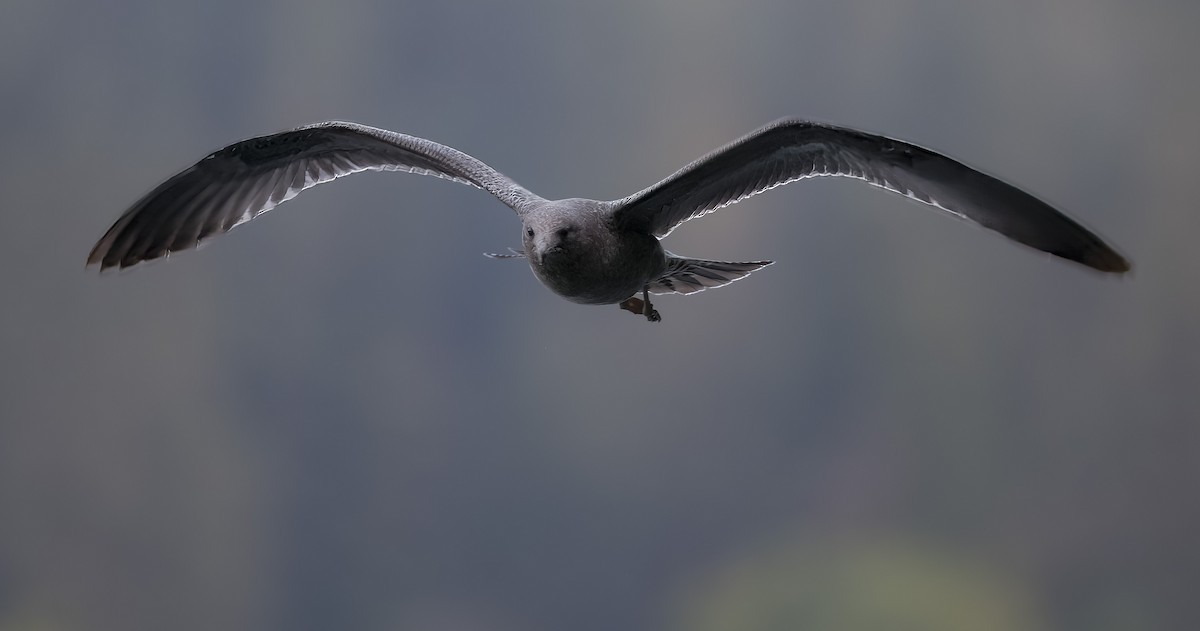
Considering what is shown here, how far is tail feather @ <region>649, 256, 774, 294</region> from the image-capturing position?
15.4 ft

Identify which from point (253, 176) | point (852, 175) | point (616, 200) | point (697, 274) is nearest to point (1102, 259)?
point (852, 175)

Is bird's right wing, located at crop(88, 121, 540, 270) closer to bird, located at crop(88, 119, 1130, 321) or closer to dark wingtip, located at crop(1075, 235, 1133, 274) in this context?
bird, located at crop(88, 119, 1130, 321)

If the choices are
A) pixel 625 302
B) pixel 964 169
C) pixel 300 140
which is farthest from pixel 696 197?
pixel 300 140

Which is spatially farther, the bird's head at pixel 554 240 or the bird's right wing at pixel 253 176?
the bird's right wing at pixel 253 176

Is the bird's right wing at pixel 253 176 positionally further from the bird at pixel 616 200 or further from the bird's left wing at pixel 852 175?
the bird's left wing at pixel 852 175

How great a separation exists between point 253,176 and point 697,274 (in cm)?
213

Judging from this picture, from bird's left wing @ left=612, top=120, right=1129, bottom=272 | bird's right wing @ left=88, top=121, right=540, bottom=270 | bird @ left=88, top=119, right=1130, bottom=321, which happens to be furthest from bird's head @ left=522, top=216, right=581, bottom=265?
bird's right wing @ left=88, top=121, right=540, bottom=270

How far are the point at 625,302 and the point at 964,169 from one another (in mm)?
1634

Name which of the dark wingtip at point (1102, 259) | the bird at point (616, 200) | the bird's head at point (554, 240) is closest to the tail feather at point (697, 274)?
the bird at point (616, 200)

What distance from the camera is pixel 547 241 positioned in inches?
150

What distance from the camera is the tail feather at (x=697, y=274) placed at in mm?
4707

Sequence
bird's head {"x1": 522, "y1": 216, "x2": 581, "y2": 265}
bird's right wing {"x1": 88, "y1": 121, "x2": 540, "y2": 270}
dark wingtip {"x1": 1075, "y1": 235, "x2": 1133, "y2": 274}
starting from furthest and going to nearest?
bird's right wing {"x1": 88, "y1": 121, "x2": 540, "y2": 270}, bird's head {"x1": 522, "y1": 216, "x2": 581, "y2": 265}, dark wingtip {"x1": 1075, "y1": 235, "x2": 1133, "y2": 274}

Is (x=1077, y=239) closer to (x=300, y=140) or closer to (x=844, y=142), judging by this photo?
Result: (x=844, y=142)

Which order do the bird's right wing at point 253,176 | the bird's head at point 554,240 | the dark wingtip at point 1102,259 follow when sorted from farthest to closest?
1. the bird's right wing at point 253,176
2. the bird's head at point 554,240
3. the dark wingtip at point 1102,259
